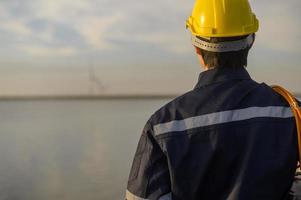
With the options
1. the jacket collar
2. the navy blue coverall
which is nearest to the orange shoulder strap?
the navy blue coverall

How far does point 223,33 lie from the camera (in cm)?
170

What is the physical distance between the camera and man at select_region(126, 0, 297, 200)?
1.61 m

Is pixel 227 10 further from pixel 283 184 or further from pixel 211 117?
pixel 283 184

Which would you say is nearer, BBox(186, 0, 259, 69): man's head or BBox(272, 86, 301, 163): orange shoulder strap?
BBox(272, 86, 301, 163): orange shoulder strap

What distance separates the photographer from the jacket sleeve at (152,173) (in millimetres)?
1653

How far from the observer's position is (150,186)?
166 centimetres

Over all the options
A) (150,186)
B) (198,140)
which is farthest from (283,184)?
(150,186)

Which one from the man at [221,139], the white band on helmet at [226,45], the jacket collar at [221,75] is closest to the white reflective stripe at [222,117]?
the man at [221,139]

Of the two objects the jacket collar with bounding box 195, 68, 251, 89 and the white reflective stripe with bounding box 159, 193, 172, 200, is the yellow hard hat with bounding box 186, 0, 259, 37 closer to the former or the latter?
the jacket collar with bounding box 195, 68, 251, 89

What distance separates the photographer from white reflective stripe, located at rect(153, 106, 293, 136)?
1633mm

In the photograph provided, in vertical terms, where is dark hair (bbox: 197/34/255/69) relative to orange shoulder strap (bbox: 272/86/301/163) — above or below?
above

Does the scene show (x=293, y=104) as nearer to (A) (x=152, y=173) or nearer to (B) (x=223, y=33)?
(B) (x=223, y=33)

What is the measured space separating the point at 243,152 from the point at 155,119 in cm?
32

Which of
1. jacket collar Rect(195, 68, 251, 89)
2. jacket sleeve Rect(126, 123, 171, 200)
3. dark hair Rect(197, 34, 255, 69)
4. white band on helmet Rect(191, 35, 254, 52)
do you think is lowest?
jacket sleeve Rect(126, 123, 171, 200)
